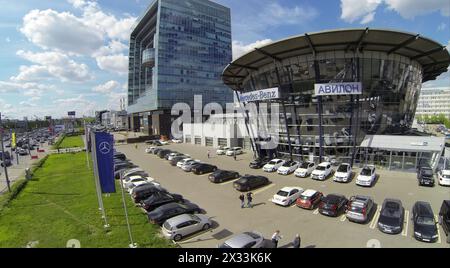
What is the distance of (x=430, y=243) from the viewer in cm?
1462

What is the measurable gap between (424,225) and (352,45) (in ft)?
77.3

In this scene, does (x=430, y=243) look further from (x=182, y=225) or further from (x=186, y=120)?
(x=186, y=120)

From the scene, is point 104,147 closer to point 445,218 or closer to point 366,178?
point 445,218

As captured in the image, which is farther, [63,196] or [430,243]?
[63,196]

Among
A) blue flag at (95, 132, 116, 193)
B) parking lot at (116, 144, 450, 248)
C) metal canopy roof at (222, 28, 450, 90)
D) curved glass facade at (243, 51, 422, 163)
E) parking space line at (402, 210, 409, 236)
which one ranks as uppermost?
metal canopy roof at (222, 28, 450, 90)

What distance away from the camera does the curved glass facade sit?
110ft

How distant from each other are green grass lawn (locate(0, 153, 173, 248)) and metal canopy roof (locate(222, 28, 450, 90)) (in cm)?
2513

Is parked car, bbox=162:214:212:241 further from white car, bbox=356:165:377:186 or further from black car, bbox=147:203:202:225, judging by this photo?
white car, bbox=356:165:377:186

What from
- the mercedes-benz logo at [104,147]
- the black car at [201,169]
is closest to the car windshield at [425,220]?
the mercedes-benz logo at [104,147]

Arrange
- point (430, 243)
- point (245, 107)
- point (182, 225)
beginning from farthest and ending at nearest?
point (245, 107) → point (182, 225) → point (430, 243)

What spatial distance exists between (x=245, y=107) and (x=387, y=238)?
32.9 meters

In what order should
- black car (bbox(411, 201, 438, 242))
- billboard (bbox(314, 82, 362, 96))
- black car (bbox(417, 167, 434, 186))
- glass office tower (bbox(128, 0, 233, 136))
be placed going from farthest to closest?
1. glass office tower (bbox(128, 0, 233, 136))
2. billboard (bbox(314, 82, 362, 96))
3. black car (bbox(417, 167, 434, 186))
4. black car (bbox(411, 201, 438, 242))

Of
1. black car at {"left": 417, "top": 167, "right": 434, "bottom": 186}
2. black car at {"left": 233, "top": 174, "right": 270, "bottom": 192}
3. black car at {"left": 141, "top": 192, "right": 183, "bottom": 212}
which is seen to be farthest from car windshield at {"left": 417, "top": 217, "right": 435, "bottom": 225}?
black car at {"left": 141, "top": 192, "right": 183, "bottom": 212}

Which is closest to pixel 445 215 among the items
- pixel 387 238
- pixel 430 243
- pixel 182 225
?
pixel 430 243
